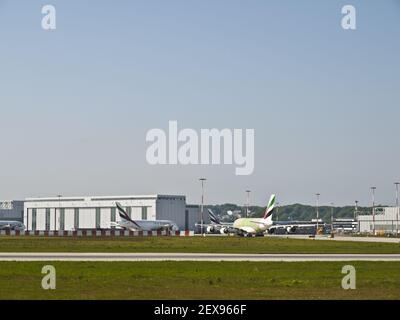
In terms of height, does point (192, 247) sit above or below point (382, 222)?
above

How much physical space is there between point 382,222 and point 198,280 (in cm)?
16157

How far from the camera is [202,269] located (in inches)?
1537

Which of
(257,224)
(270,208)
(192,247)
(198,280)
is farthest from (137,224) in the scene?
(198,280)

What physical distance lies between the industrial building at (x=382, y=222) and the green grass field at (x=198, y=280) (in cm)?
14032

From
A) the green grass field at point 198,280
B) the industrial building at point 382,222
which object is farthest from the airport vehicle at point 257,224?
the green grass field at point 198,280

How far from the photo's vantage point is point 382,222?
18712cm

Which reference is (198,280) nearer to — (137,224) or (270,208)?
(270,208)

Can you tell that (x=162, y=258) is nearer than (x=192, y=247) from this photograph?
Yes

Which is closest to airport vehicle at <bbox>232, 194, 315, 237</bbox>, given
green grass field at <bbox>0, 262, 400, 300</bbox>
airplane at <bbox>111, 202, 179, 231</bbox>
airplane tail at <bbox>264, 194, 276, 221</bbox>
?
airplane tail at <bbox>264, 194, 276, 221</bbox>

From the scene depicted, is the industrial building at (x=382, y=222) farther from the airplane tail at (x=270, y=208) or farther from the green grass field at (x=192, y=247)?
the green grass field at (x=192, y=247)

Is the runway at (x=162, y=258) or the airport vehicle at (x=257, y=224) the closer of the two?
the runway at (x=162, y=258)

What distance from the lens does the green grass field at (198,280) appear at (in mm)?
27422
